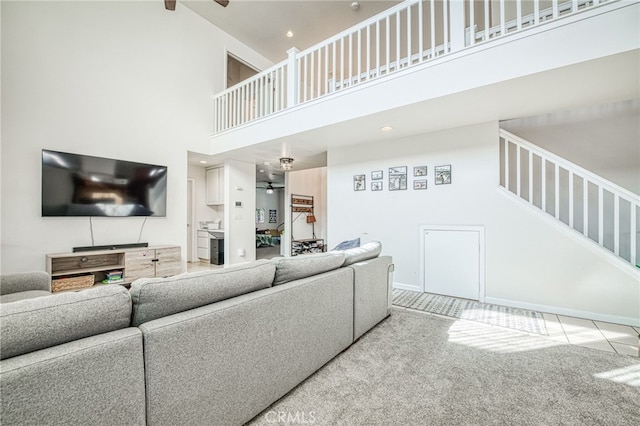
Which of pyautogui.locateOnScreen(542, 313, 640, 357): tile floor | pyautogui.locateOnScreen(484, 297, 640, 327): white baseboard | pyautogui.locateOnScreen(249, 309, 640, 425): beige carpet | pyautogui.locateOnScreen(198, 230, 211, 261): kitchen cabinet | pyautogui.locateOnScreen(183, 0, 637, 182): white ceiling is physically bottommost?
pyautogui.locateOnScreen(542, 313, 640, 357): tile floor

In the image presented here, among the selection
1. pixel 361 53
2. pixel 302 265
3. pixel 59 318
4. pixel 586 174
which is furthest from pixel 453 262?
pixel 361 53

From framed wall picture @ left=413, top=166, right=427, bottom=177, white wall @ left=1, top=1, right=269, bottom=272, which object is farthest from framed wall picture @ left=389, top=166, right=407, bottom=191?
white wall @ left=1, top=1, right=269, bottom=272

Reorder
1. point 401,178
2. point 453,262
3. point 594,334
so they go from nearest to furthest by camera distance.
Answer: point 594,334, point 453,262, point 401,178

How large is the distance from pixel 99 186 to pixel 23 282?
1995 millimetres

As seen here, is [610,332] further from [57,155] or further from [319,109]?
[57,155]

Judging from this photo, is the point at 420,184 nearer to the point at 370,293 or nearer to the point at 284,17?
the point at 370,293

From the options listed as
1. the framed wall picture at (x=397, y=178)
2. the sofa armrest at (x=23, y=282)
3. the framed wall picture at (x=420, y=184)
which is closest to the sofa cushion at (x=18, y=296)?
the sofa armrest at (x=23, y=282)

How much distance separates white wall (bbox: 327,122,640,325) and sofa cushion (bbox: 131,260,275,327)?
2.96 m

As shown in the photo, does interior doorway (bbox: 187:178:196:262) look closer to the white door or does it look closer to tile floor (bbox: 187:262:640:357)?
the white door

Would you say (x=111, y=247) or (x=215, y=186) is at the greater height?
(x=215, y=186)

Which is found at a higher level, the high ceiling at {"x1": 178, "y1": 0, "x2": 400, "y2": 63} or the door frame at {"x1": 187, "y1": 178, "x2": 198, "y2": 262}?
the high ceiling at {"x1": 178, "y1": 0, "x2": 400, "y2": 63}

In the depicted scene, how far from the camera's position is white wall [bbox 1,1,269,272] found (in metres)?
3.23

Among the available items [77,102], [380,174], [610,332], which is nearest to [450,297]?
[610,332]

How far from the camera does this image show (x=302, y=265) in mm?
1818
